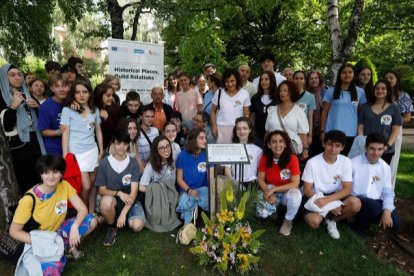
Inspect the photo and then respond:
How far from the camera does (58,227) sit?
3.42 meters

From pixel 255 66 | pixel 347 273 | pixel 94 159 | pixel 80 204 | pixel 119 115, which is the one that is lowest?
pixel 347 273

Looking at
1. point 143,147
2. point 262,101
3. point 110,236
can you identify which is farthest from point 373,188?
point 110,236

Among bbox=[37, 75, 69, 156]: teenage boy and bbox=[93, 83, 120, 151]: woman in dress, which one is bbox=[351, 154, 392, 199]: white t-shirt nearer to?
bbox=[93, 83, 120, 151]: woman in dress

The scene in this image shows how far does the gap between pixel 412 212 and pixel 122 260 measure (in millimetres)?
4598

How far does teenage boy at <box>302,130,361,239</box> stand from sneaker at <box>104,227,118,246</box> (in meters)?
2.45

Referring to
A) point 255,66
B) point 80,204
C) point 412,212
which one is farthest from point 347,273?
point 255,66

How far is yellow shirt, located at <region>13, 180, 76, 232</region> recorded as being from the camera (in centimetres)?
307

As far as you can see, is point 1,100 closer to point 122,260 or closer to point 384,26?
point 122,260

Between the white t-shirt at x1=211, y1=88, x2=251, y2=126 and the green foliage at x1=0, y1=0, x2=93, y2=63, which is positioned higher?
the green foliage at x1=0, y1=0, x2=93, y2=63

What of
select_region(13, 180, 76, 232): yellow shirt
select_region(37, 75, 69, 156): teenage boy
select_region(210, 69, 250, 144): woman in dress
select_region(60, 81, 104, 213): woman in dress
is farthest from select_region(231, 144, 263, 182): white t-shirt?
select_region(37, 75, 69, 156): teenage boy

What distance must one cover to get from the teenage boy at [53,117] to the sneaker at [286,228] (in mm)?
3183

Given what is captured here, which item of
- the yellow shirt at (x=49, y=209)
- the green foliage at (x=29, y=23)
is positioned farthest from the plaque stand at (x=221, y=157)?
the green foliage at (x=29, y=23)

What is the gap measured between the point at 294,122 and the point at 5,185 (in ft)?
12.6

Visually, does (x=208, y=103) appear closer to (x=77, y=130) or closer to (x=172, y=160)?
(x=172, y=160)
